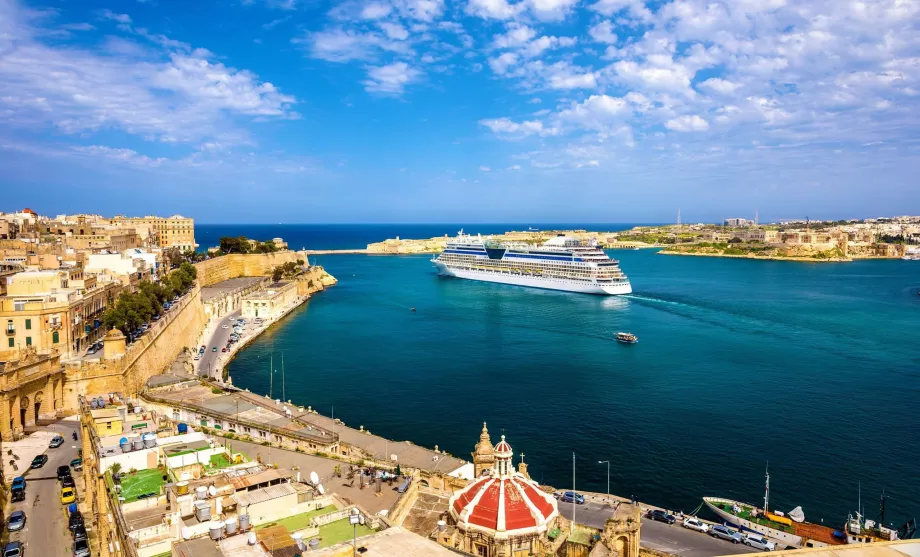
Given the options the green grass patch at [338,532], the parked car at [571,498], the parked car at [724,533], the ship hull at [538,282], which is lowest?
the parked car at [724,533]

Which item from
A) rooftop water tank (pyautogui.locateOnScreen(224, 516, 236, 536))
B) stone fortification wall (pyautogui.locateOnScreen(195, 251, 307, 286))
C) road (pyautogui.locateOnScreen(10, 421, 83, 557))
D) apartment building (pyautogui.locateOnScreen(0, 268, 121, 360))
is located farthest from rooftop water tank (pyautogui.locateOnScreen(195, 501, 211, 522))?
stone fortification wall (pyautogui.locateOnScreen(195, 251, 307, 286))

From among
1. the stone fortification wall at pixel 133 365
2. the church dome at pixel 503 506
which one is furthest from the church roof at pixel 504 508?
the stone fortification wall at pixel 133 365

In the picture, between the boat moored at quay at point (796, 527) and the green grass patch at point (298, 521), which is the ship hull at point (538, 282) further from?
the green grass patch at point (298, 521)

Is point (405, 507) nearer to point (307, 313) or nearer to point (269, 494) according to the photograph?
point (269, 494)

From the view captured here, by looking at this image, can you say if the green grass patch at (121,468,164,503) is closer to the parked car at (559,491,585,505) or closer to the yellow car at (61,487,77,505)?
the yellow car at (61,487,77,505)

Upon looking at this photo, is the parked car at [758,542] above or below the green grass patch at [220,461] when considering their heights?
below

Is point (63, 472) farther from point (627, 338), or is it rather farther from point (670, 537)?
point (627, 338)
